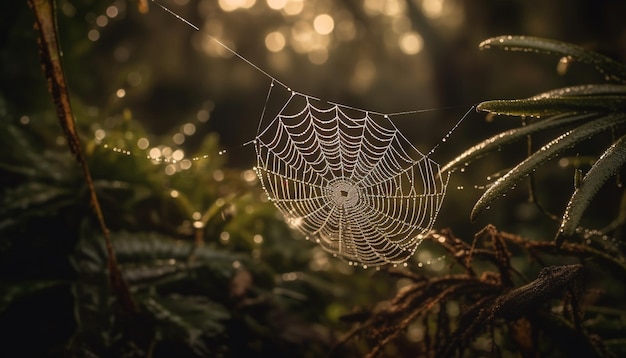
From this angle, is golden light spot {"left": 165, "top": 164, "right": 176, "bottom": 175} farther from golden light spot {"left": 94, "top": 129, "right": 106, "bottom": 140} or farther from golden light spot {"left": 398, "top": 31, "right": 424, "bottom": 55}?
golden light spot {"left": 398, "top": 31, "right": 424, "bottom": 55}

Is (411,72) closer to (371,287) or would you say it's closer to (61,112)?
(371,287)

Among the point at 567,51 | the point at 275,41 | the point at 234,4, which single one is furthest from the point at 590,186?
the point at 275,41

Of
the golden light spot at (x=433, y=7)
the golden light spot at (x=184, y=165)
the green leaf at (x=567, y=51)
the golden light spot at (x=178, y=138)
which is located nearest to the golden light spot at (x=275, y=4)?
the golden light spot at (x=433, y=7)

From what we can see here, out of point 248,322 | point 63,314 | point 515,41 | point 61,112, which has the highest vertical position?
point 515,41

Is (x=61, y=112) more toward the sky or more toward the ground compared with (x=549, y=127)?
more toward the ground

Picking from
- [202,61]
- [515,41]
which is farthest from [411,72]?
[515,41]

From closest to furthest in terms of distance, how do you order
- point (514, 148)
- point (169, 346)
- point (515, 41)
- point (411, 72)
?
point (515, 41) < point (169, 346) < point (514, 148) < point (411, 72)
